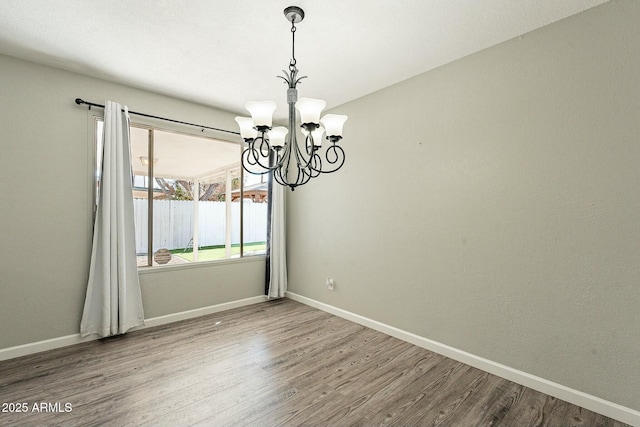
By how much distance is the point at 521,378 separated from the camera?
7.22 feet

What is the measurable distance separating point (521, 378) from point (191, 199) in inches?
152

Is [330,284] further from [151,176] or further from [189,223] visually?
[151,176]

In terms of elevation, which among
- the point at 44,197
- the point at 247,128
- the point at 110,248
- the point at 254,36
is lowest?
the point at 110,248

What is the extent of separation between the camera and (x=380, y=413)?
187 centimetres

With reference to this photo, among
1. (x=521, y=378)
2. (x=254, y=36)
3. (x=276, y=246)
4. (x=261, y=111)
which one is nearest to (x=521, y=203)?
(x=521, y=378)

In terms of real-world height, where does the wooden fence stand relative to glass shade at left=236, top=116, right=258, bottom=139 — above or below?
below

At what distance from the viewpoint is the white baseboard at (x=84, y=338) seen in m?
2.57

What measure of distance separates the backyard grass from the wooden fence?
6 centimetres

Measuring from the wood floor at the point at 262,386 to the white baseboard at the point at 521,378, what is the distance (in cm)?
5

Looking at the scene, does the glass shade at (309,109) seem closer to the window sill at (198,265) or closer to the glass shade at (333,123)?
the glass shade at (333,123)

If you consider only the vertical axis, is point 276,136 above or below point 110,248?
above

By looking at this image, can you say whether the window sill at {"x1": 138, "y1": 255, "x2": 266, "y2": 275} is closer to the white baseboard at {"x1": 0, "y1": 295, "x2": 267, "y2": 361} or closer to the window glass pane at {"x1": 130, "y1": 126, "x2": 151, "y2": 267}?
the window glass pane at {"x1": 130, "y1": 126, "x2": 151, "y2": 267}

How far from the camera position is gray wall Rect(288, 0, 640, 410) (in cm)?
185

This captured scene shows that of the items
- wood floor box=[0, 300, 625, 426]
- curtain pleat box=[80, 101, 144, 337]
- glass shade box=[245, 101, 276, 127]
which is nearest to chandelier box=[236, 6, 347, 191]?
glass shade box=[245, 101, 276, 127]
